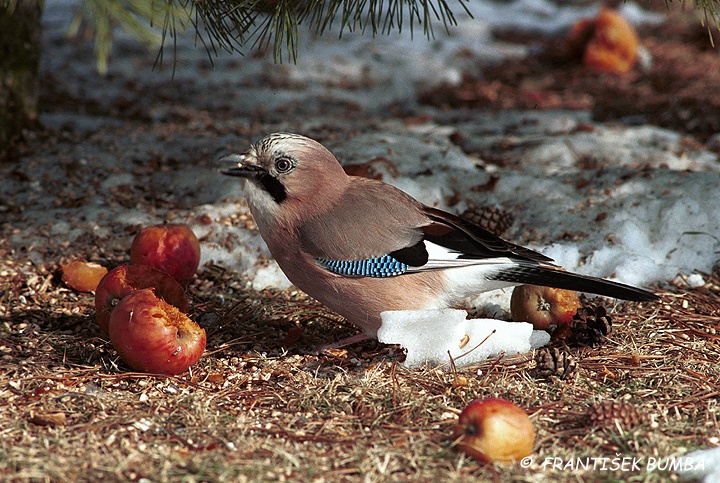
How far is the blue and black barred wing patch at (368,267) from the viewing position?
11.2ft

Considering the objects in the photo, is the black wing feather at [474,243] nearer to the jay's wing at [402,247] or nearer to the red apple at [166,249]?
the jay's wing at [402,247]

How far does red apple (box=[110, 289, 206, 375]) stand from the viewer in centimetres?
317

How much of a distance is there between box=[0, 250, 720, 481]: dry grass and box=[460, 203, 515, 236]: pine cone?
0.94 meters

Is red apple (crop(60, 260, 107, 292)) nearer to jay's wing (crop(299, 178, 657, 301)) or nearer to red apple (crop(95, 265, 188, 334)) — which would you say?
red apple (crop(95, 265, 188, 334))

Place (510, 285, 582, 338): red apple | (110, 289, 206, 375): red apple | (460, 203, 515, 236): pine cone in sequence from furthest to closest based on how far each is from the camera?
(460, 203, 515, 236): pine cone
(510, 285, 582, 338): red apple
(110, 289, 206, 375): red apple

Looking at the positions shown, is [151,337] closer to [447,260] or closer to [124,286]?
[124,286]

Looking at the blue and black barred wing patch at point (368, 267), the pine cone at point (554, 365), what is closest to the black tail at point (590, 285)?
the pine cone at point (554, 365)

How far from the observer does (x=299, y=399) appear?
3.09 m

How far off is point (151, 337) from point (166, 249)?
2.84 feet

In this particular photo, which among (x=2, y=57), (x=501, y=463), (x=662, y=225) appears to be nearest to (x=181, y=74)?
(x=2, y=57)

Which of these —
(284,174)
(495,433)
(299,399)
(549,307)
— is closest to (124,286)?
(284,174)

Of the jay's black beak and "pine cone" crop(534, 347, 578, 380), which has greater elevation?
the jay's black beak

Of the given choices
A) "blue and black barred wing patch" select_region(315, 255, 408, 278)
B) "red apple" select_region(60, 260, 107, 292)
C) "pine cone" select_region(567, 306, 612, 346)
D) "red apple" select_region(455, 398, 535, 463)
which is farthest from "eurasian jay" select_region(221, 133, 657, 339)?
"red apple" select_region(60, 260, 107, 292)

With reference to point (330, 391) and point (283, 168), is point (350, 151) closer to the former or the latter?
point (283, 168)
